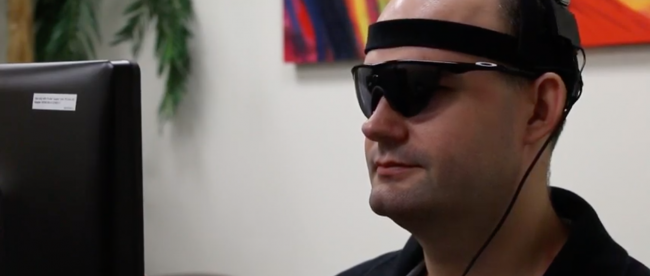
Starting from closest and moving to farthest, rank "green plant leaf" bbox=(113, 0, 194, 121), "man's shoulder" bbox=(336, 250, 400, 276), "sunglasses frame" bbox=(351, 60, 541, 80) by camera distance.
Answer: "sunglasses frame" bbox=(351, 60, 541, 80) → "man's shoulder" bbox=(336, 250, 400, 276) → "green plant leaf" bbox=(113, 0, 194, 121)

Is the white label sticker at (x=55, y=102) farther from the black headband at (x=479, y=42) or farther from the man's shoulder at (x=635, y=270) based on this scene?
the man's shoulder at (x=635, y=270)

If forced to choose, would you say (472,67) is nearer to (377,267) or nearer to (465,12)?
(465,12)

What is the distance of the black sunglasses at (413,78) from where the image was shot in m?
0.96

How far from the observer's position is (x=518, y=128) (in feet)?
3.23

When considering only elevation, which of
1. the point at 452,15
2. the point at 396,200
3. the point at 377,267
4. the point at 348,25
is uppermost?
the point at 348,25

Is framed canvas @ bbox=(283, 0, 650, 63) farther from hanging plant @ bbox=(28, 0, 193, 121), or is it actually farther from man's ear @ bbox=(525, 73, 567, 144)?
man's ear @ bbox=(525, 73, 567, 144)

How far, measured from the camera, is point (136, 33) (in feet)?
7.51

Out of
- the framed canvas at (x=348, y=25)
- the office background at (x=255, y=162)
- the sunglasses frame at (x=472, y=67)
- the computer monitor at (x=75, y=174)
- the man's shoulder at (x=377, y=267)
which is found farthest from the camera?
the office background at (x=255, y=162)

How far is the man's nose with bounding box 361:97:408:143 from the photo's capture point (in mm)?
990

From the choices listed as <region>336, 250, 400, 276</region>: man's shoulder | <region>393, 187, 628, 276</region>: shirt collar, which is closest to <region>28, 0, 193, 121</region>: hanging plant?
<region>336, 250, 400, 276</region>: man's shoulder

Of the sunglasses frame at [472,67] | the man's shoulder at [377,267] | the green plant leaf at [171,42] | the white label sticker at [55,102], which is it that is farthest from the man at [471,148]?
Answer: the green plant leaf at [171,42]

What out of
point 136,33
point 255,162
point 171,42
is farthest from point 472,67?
point 136,33

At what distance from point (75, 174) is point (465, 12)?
20.8 inches

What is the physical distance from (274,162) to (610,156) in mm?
928
